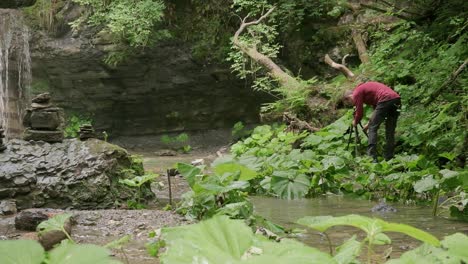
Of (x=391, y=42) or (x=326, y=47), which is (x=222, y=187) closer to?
(x=391, y=42)

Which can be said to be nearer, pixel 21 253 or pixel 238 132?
pixel 21 253

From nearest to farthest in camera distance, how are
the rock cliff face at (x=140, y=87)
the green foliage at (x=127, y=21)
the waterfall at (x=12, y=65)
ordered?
the green foliage at (x=127, y=21), the waterfall at (x=12, y=65), the rock cliff face at (x=140, y=87)

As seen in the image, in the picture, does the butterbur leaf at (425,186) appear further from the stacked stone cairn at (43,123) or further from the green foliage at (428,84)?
the stacked stone cairn at (43,123)

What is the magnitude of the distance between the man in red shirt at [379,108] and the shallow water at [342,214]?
220 cm

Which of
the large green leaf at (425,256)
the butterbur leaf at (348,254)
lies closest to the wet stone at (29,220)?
the butterbur leaf at (348,254)

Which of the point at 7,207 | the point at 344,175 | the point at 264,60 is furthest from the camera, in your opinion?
the point at 264,60

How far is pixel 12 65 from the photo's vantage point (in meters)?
18.2

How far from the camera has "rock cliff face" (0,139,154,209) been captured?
23.1 feet

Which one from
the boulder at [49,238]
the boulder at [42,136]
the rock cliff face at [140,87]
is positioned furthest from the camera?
the rock cliff face at [140,87]

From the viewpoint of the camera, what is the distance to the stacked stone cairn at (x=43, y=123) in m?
7.81

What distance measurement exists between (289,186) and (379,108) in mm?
2867

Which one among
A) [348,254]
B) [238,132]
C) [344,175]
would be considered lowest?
[238,132]

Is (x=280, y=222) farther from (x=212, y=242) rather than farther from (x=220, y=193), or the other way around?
(x=212, y=242)

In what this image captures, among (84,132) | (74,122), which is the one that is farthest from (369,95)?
(74,122)
